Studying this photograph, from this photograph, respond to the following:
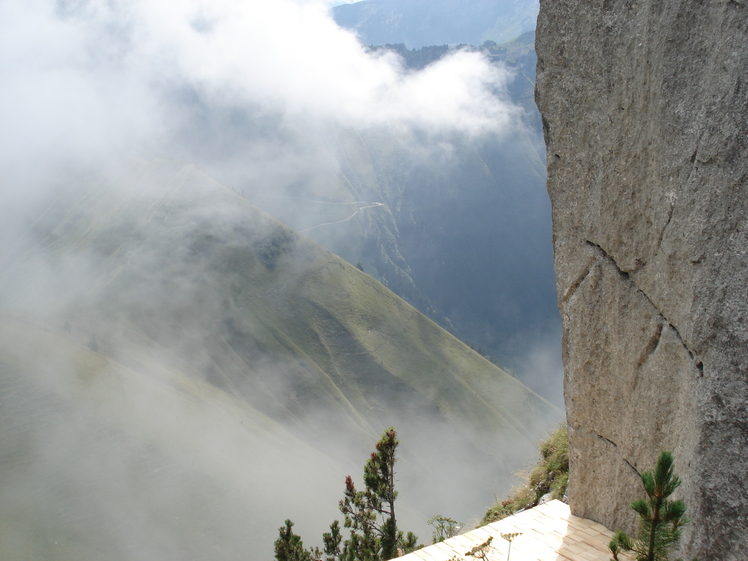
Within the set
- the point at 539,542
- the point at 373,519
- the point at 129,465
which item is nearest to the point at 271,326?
the point at 129,465

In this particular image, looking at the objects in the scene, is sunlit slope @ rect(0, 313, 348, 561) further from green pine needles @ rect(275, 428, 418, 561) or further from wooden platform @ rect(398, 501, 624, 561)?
wooden platform @ rect(398, 501, 624, 561)

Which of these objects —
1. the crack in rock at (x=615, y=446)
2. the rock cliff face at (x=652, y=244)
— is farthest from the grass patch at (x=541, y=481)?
the crack in rock at (x=615, y=446)

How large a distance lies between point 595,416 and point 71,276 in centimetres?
15391

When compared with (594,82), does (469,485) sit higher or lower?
higher

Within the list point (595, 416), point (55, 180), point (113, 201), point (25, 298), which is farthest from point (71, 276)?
point (595, 416)

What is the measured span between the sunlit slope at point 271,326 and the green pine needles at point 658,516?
11090 cm

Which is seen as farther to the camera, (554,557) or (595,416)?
(595,416)

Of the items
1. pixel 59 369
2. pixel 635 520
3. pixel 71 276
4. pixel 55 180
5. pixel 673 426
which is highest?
pixel 55 180

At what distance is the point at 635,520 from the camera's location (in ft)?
22.7

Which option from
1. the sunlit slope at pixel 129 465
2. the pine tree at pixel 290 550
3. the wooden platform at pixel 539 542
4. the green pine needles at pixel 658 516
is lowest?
the green pine needles at pixel 658 516

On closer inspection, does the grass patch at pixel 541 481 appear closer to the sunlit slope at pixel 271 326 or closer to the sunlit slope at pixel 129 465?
the sunlit slope at pixel 129 465

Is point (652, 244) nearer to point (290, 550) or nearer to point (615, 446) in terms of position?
point (615, 446)

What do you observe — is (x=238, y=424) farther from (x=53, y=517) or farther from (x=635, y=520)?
(x=635, y=520)

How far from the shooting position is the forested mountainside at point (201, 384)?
8094cm
